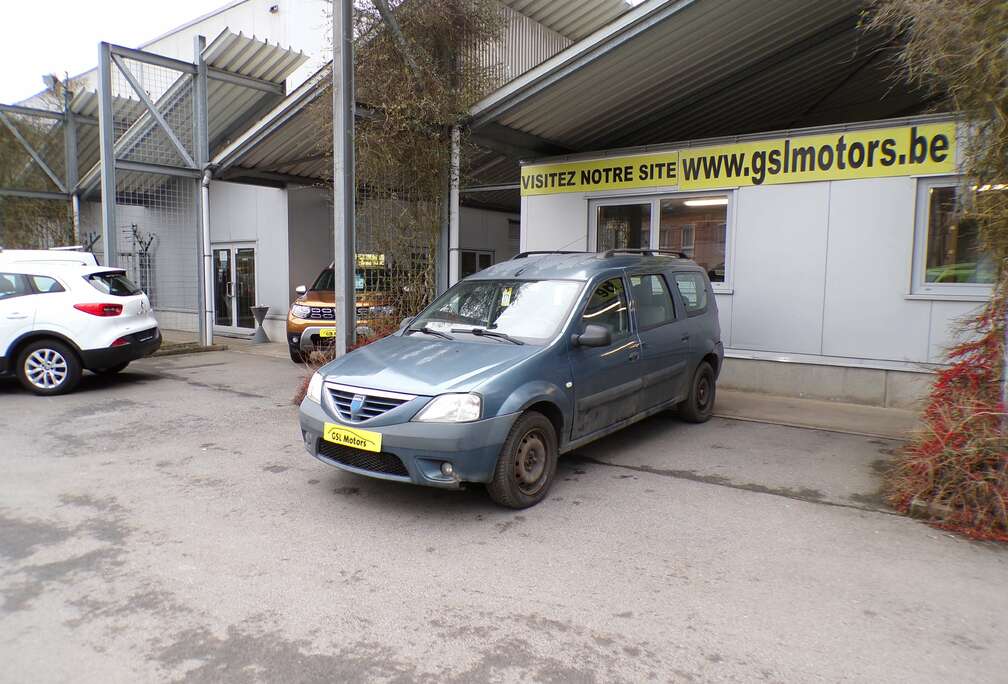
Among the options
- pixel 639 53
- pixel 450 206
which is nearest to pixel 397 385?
pixel 450 206

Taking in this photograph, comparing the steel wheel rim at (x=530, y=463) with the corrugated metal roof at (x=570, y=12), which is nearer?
the steel wheel rim at (x=530, y=463)

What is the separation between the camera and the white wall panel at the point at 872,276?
775 centimetres

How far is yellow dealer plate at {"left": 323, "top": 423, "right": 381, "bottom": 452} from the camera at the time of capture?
426cm

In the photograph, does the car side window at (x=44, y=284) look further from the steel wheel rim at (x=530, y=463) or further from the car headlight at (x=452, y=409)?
the steel wheel rim at (x=530, y=463)

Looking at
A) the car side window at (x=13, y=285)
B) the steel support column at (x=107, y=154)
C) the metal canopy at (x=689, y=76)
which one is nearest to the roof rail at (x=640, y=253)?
the metal canopy at (x=689, y=76)

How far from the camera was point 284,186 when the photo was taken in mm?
14242

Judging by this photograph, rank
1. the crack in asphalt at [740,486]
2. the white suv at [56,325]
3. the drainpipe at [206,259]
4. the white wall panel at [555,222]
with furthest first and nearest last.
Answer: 1. the drainpipe at [206,259]
2. the white wall panel at [555,222]
3. the white suv at [56,325]
4. the crack in asphalt at [740,486]

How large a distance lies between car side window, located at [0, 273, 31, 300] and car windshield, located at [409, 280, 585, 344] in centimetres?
580

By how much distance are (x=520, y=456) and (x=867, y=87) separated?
35.9 feet

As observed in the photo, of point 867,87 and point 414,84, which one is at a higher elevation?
point 867,87

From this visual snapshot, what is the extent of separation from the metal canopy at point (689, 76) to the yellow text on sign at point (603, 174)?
440mm

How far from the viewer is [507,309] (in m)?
5.38

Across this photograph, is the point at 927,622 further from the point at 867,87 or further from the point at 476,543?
the point at 867,87

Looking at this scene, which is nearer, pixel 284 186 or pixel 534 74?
pixel 534 74
